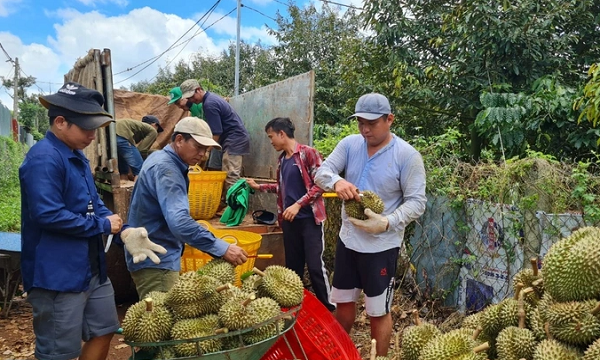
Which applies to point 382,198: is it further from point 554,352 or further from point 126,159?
point 126,159

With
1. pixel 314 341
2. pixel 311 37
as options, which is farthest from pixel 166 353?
pixel 311 37

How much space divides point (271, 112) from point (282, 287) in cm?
381

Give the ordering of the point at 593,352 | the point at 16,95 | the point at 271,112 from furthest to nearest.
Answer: the point at 16,95
the point at 271,112
the point at 593,352

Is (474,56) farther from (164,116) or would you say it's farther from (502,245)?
(164,116)

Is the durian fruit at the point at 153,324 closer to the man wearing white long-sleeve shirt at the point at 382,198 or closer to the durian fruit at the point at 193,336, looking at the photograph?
the durian fruit at the point at 193,336

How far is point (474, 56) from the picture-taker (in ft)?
20.5

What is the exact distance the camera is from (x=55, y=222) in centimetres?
231

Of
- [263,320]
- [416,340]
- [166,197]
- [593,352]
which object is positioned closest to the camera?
[593,352]

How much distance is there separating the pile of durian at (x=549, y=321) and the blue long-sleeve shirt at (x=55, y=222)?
5.76ft

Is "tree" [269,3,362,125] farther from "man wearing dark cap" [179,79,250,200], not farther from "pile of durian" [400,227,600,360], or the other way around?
"pile of durian" [400,227,600,360]

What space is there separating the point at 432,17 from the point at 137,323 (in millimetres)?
7086

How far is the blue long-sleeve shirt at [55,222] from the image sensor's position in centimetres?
232

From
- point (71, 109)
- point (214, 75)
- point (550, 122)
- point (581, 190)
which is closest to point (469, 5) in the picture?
point (550, 122)

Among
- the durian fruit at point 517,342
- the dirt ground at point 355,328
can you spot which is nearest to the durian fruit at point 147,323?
the durian fruit at point 517,342
